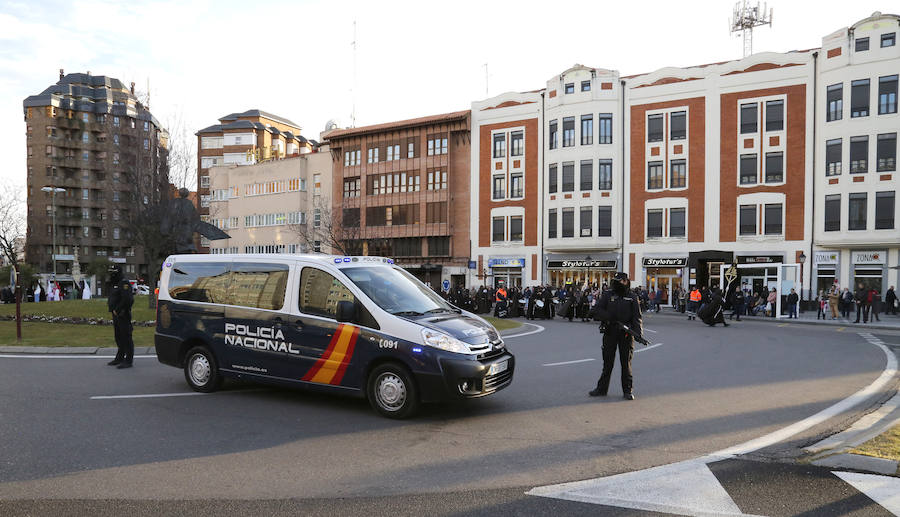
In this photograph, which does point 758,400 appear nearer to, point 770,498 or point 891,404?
point 891,404

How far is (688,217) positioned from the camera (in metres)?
39.7

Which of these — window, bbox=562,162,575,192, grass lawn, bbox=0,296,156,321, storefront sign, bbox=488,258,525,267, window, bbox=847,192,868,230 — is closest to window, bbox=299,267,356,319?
grass lawn, bbox=0,296,156,321

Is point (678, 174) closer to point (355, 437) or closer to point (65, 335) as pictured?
point (65, 335)

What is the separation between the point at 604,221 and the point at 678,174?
572 cm

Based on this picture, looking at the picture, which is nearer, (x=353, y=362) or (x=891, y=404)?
(x=353, y=362)

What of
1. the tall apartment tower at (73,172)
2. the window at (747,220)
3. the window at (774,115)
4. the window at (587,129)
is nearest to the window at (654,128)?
the window at (587,129)

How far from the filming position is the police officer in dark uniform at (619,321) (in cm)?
808

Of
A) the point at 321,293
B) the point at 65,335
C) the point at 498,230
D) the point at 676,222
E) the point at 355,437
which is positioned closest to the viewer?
the point at 355,437

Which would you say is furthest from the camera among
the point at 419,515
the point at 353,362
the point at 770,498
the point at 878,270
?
the point at 878,270

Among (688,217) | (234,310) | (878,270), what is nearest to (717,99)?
(688,217)

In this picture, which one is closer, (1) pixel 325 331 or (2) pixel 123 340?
(1) pixel 325 331

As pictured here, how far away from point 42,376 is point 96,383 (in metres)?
1.29

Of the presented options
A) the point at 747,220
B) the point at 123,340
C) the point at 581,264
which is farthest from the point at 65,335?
the point at 747,220

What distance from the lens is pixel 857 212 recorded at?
34.9m
